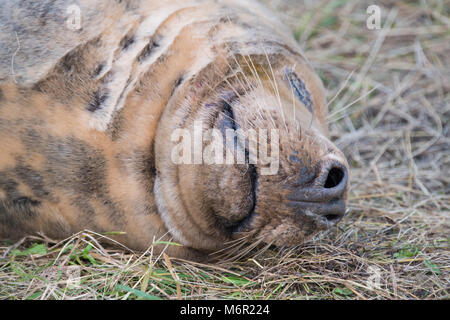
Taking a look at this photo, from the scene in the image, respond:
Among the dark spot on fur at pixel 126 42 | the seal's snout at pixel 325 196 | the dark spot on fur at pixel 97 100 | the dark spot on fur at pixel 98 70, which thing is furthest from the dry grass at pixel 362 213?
the dark spot on fur at pixel 126 42

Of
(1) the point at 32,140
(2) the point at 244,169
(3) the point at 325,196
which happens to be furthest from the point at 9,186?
(3) the point at 325,196

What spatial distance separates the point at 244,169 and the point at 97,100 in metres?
0.64

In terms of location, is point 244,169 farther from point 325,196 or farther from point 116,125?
point 116,125

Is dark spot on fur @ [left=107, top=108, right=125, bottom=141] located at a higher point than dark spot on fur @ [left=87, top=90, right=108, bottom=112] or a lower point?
lower

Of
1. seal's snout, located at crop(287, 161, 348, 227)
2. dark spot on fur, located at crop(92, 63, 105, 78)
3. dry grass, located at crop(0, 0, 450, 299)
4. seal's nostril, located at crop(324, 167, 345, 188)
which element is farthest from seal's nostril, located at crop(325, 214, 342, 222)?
dark spot on fur, located at crop(92, 63, 105, 78)

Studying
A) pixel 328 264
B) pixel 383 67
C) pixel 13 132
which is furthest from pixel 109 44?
pixel 383 67

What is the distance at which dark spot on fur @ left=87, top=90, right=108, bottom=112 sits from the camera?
2391mm

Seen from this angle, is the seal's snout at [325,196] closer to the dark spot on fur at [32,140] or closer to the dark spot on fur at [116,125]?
the dark spot on fur at [116,125]

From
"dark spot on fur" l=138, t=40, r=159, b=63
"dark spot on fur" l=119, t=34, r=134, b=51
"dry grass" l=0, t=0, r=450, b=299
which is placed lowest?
"dry grass" l=0, t=0, r=450, b=299

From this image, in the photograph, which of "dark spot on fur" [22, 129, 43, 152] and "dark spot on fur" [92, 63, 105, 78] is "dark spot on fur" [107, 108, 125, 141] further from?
"dark spot on fur" [22, 129, 43, 152]

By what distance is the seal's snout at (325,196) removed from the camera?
7.39ft

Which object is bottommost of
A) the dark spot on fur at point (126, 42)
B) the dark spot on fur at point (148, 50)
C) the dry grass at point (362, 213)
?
the dry grass at point (362, 213)
